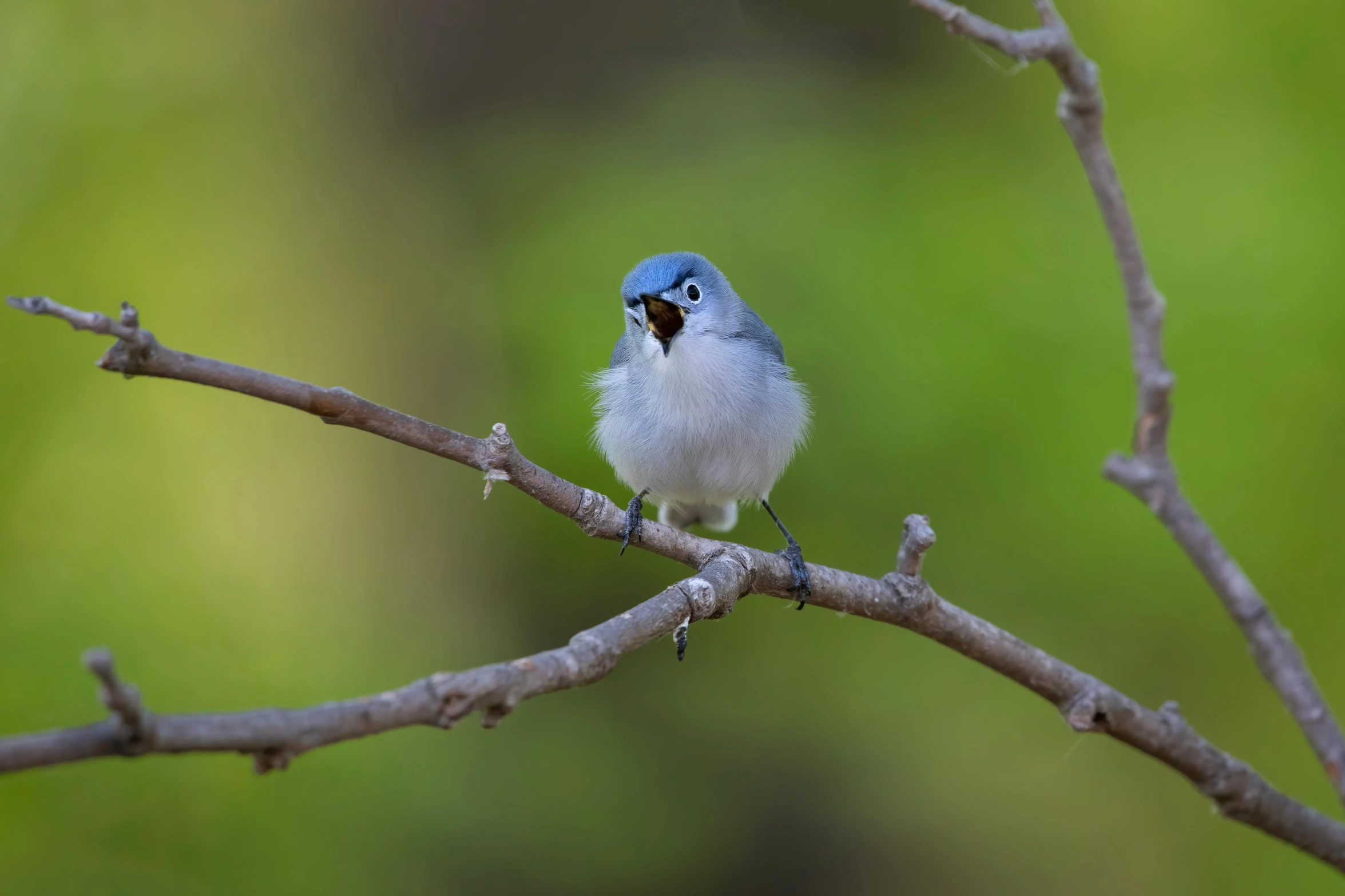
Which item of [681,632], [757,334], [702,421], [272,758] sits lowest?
[272,758]

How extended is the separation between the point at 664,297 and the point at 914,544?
2.95ft

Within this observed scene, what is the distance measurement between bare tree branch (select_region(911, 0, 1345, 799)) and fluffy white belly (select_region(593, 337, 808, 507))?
55.5 inches

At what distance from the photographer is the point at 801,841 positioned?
323 centimetres

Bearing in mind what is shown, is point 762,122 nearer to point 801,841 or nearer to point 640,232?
point 640,232

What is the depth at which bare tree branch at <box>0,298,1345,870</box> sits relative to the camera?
821mm

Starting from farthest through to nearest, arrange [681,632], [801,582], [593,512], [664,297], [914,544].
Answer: [664,297] < [801,582] < [914,544] < [593,512] < [681,632]

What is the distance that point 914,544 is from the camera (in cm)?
172

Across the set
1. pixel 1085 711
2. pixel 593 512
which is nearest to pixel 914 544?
pixel 1085 711

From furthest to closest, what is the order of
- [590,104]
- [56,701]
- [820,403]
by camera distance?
[590,104] → [820,403] → [56,701]

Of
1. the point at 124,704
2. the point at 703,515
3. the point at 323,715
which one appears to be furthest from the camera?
the point at 703,515

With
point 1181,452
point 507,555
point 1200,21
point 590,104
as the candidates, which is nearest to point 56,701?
point 507,555

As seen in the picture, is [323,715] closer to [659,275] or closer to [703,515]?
[659,275]

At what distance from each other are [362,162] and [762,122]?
1359mm

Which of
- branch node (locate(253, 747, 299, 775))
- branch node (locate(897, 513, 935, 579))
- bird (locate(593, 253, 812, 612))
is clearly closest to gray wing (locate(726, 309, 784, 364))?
bird (locate(593, 253, 812, 612))
